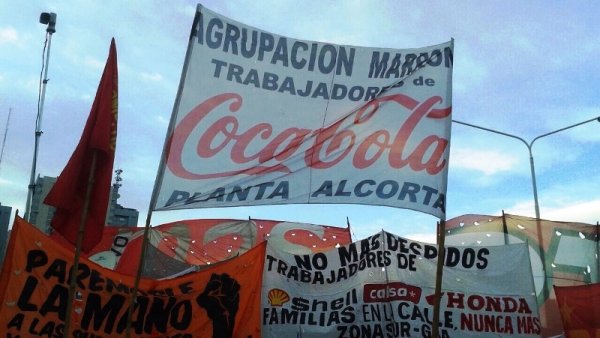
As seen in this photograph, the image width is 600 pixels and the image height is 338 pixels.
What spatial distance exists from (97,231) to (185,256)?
870 cm

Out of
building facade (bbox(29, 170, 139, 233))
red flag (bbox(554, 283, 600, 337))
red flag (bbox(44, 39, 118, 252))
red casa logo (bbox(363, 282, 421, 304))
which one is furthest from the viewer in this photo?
building facade (bbox(29, 170, 139, 233))

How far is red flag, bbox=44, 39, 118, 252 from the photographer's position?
21.6 ft

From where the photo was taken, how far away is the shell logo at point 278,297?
1022 centimetres

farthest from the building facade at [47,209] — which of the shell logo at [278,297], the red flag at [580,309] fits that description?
the red flag at [580,309]

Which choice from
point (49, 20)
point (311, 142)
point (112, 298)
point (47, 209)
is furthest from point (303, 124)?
point (47, 209)

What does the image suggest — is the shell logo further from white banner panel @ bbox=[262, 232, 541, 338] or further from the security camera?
the security camera

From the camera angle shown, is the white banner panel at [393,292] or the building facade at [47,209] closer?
the white banner panel at [393,292]

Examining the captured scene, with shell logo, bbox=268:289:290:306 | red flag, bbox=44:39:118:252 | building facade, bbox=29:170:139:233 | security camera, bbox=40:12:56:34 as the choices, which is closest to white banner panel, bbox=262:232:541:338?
shell logo, bbox=268:289:290:306

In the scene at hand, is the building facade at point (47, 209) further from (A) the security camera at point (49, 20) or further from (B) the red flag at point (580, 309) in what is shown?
(B) the red flag at point (580, 309)

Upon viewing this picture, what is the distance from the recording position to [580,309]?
11375 mm

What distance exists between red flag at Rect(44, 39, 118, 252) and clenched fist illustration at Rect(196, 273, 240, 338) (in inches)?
89.0

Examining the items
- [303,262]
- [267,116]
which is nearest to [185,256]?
[303,262]

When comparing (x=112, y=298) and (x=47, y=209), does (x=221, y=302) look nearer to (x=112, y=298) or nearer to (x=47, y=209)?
(x=112, y=298)

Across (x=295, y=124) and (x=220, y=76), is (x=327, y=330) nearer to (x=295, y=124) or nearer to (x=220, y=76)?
(x=295, y=124)
